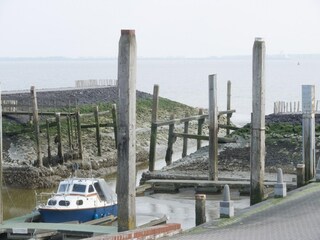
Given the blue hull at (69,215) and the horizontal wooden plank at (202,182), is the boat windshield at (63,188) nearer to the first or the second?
the blue hull at (69,215)

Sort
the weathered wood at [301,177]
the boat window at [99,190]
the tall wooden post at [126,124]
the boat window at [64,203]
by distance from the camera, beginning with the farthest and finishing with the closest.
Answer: the boat window at [99,190] → the boat window at [64,203] → the weathered wood at [301,177] → the tall wooden post at [126,124]

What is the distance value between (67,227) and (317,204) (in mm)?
6881

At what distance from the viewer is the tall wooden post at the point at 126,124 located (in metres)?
18.6

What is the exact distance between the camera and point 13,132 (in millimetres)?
48875

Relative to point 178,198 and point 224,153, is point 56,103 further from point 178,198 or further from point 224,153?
point 178,198

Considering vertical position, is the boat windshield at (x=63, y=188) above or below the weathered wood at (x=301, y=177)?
below

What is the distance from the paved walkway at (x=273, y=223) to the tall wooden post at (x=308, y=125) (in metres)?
3.43

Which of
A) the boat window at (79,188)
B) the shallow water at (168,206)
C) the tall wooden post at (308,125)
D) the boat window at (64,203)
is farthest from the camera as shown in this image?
the shallow water at (168,206)

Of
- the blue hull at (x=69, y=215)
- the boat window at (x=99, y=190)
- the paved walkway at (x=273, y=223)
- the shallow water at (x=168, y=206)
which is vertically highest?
the paved walkway at (x=273, y=223)

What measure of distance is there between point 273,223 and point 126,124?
4.05 metres

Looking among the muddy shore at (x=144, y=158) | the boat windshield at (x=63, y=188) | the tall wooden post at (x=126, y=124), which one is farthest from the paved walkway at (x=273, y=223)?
the muddy shore at (x=144, y=158)

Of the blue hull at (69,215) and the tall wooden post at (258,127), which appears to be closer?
the tall wooden post at (258,127)

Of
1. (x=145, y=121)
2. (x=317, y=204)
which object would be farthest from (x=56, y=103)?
(x=317, y=204)

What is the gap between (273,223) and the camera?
19672 millimetres
